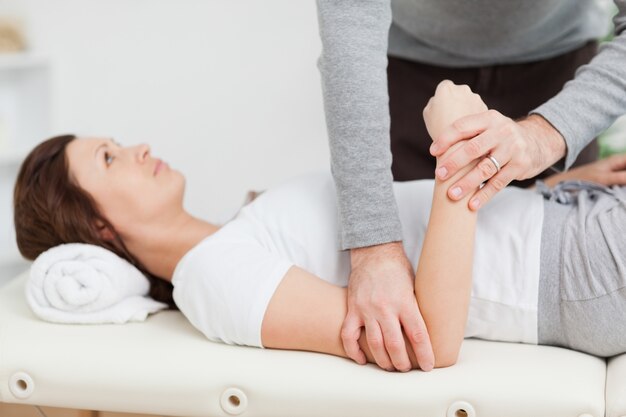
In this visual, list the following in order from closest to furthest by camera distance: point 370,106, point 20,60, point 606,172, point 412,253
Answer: point 370,106 → point 412,253 → point 606,172 → point 20,60

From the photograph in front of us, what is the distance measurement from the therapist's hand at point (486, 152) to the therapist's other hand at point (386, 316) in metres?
0.17

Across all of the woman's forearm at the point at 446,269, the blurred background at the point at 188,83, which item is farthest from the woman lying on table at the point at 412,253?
the blurred background at the point at 188,83

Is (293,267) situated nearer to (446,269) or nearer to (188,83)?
(446,269)

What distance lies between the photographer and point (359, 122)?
1533mm

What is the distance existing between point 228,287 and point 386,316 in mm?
300

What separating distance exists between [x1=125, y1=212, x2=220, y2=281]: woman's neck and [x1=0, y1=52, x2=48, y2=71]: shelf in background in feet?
5.02

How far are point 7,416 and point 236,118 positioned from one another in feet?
5.51

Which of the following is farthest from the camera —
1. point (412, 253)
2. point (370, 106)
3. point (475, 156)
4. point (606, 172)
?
point (606, 172)

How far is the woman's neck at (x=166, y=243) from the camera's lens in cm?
186

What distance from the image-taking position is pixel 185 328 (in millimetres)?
1732

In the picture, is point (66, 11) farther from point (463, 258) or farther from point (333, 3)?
point (463, 258)

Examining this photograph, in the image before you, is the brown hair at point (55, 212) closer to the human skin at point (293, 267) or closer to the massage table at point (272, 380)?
the human skin at point (293, 267)

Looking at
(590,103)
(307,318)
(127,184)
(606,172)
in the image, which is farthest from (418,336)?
(127,184)

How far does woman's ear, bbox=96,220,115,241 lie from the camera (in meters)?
1.87
